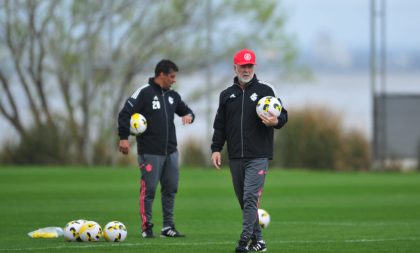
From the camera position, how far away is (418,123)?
136ft

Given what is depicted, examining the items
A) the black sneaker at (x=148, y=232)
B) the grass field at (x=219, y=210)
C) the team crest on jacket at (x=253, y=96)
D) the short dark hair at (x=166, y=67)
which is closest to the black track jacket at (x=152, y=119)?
the short dark hair at (x=166, y=67)

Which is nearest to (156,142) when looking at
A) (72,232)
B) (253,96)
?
(72,232)

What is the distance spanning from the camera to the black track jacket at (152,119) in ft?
49.6

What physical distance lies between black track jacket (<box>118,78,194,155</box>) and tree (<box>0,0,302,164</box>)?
1145 inches

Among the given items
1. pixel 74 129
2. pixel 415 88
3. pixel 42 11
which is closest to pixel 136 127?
pixel 74 129

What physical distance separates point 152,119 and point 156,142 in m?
0.32

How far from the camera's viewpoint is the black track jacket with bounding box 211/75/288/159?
12961mm

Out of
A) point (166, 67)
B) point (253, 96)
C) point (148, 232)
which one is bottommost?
point (148, 232)

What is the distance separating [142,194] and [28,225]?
2757 millimetres

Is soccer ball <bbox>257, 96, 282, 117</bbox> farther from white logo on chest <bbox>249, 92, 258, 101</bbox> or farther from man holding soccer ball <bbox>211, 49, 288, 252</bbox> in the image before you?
white logo on chest <bbox>249, 92, 258, 101</bbox>

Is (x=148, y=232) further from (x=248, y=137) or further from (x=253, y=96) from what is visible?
(x=253, y=96)

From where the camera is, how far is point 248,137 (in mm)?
12969

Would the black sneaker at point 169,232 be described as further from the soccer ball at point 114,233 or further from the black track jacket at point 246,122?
the black track jacket at point 246,122

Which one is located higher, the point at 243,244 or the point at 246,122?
the point at 246,122
